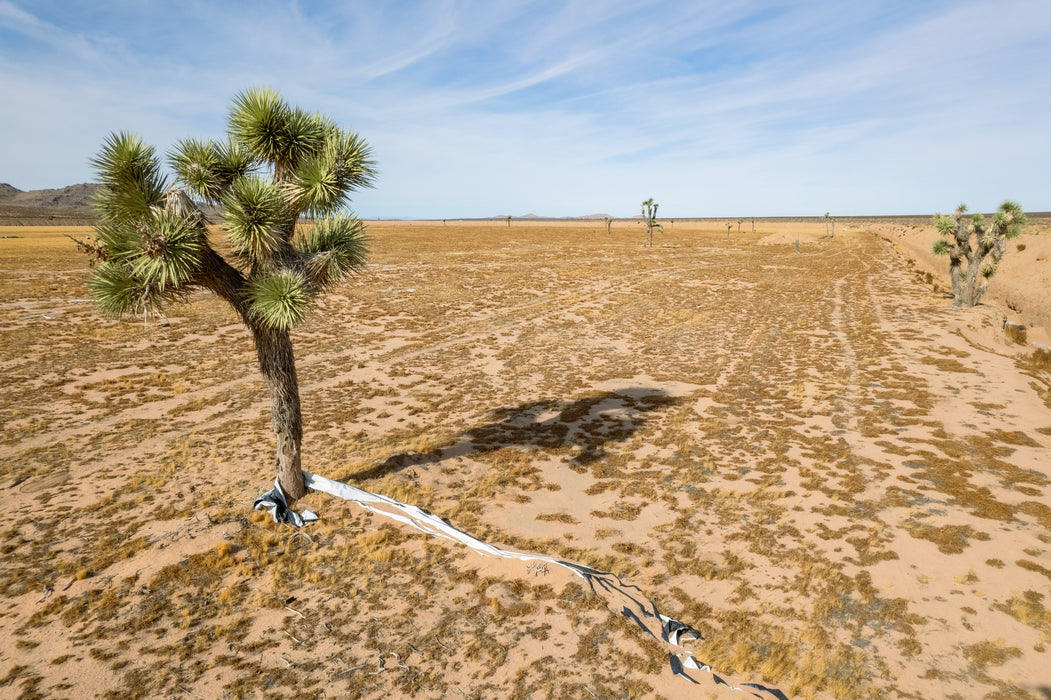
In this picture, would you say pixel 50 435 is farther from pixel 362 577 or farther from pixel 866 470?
pixel 866 470

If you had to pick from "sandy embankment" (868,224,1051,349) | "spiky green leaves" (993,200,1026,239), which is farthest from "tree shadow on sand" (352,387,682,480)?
"spiky green leaves" (993,200,1026,239)

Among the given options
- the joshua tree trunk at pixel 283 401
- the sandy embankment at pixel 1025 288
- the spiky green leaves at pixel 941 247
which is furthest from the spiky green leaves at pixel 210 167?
the spiky green leaves at pixel 941 247

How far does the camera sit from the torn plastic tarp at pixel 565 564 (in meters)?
5.55

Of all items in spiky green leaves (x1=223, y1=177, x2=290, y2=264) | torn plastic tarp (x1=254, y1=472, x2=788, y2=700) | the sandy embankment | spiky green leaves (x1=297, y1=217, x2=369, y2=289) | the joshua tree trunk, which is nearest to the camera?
torn plastic tarp (x1=254, y1=472, x2=788, y2=700)

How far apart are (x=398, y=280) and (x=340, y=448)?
25.4 m

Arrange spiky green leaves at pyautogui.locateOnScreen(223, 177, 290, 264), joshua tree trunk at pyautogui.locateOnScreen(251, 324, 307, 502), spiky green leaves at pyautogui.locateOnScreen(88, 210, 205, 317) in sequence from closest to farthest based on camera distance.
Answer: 1. spiky green leaves at pyautogui.locateOnScreen(88, 210, 205, 317)
2. spiky green leaves at pyautogui.locateOnScreen(223, 177, 290, 264)
3. joshua tree trunk at pyautogui.locateOnScreen(251, 324, 307, 502)

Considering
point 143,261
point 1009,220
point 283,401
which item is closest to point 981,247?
point 1009,220

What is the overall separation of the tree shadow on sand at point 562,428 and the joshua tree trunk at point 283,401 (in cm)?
129

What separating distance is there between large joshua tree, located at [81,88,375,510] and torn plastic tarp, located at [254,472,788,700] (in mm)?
2226

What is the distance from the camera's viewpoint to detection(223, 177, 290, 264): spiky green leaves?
6777 mm

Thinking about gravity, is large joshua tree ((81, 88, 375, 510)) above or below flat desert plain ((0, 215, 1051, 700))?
above

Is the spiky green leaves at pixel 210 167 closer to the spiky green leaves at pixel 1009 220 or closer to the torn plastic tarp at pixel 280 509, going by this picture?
the torn plastic tarp at pixel 280 509

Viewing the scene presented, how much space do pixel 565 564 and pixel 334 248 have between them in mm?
5463

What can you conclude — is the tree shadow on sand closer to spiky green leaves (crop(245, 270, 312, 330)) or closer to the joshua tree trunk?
the joshua tree trunk
